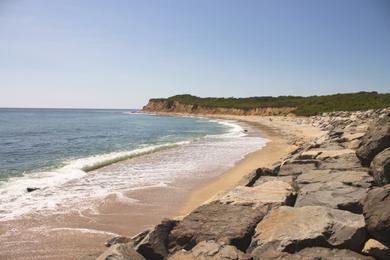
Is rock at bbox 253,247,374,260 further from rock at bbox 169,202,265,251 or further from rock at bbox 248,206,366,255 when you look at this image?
rock at bbox 169,202,265,251

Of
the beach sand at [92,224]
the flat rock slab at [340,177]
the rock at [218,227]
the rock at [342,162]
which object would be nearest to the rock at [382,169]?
the flat rock slab at [340,177]

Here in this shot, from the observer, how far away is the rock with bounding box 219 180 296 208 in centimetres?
664

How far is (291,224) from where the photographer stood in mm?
5379

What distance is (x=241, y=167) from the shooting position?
1650 centimetres

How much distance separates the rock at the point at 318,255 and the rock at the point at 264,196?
1.69 meters

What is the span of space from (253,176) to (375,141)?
9.67 feet

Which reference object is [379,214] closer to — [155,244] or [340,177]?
[340,177]

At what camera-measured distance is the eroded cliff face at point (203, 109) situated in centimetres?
8021

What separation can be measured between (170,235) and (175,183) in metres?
7.20

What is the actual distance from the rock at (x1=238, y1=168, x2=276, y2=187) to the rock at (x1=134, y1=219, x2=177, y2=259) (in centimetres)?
333

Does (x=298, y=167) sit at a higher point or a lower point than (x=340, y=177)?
lower

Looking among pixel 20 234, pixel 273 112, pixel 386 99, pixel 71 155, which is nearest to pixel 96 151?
pixel 71 155

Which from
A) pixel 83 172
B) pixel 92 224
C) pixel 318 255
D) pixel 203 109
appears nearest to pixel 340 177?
pixel 318 255

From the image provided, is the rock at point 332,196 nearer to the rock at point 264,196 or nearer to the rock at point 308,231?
the rock at point 264,196
